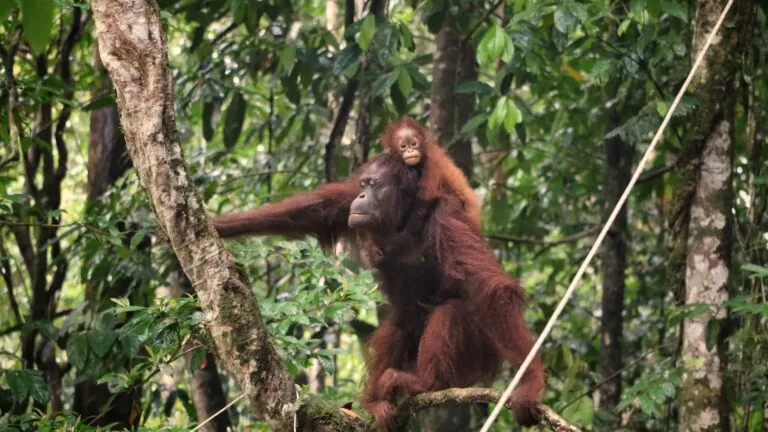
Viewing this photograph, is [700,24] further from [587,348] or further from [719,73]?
[587,348]

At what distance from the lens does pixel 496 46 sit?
13.5 feet

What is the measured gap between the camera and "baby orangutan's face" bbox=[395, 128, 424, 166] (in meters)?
4.41

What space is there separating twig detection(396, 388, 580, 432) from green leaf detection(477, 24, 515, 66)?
146 cm

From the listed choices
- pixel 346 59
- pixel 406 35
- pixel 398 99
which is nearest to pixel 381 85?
pixel 398 99

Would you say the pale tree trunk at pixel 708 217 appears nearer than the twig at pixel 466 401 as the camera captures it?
No

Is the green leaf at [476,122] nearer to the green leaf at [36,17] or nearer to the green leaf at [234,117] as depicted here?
the green leaf at [234,117]

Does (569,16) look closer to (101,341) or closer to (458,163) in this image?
(458,163)

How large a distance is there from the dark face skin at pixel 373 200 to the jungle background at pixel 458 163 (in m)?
0.25

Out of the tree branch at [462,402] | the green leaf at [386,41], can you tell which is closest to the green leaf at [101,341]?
the tree branch at [462,402]

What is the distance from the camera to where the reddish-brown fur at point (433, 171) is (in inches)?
170

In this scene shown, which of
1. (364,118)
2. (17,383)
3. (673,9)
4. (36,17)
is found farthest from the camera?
(364,118)

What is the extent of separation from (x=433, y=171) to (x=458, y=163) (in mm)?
1479

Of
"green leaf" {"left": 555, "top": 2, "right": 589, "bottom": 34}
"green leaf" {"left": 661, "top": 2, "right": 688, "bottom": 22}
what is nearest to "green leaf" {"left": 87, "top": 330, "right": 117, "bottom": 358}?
"green leaf" {"left": 555, "top": 2, "right": 589, "bottom": 34}

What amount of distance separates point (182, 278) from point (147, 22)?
9.54 feet
